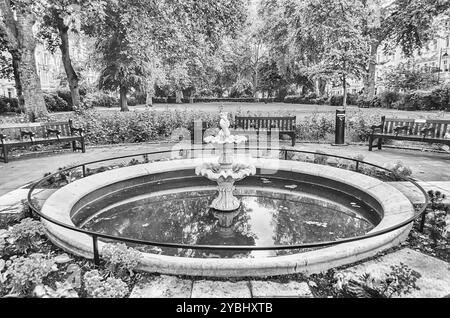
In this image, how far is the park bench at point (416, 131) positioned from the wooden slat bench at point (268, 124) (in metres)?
2.87

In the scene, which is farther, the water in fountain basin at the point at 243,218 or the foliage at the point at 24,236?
the water in fountain basin at the point at 243,218

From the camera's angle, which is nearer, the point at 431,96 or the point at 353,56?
the point at 353,56

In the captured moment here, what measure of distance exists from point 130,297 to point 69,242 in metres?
1.59

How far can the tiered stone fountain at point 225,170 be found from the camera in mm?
6148

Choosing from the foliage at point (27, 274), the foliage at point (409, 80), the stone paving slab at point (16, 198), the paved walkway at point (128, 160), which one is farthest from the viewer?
the foliage at point (409, 80)

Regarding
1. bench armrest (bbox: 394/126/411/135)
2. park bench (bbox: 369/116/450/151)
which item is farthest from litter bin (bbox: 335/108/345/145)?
bench armrest (bbox: 394/126/411/135)

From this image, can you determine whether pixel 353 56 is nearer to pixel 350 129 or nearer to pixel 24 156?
pixel 350 129

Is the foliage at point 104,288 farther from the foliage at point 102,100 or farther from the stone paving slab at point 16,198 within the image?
the foliage at point 102,100

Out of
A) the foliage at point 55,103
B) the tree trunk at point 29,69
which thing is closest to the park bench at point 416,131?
the tree trunk at point 29,69

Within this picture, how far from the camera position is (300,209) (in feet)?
21.9

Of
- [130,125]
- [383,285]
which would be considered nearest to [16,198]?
[383,285]

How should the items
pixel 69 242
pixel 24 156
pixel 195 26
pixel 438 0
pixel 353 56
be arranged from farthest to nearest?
pixel 438 0
pixel 195 26
pixel 353 56
pixel 24 156
pixel 69 242

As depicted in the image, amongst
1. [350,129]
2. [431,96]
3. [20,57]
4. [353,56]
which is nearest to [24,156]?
[20,57]

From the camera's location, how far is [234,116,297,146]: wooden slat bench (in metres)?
12.1
